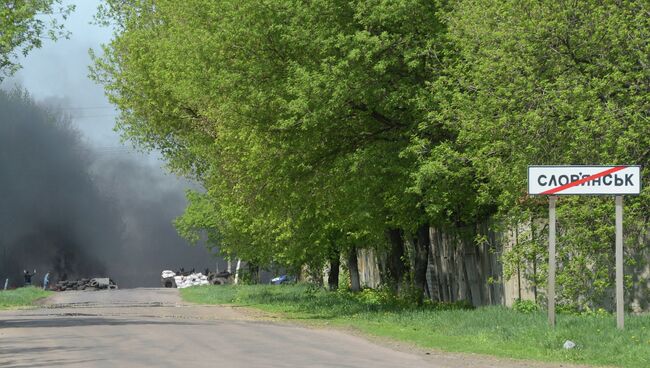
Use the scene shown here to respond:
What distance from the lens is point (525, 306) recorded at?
1088 inches

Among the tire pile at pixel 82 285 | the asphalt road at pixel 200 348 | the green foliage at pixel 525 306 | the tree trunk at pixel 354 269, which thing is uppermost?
the tree trunk at pixel 354 269

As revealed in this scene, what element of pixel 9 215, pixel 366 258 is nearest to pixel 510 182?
pixel 366 258

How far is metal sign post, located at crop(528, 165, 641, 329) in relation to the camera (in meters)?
20.6

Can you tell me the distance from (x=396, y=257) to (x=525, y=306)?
12162 millimetres

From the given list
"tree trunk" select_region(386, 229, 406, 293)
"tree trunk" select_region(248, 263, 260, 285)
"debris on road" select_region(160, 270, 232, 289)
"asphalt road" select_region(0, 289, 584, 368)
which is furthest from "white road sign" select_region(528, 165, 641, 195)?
"debris on road" select_region(160, 270, 232, 289)

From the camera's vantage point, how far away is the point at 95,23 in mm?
59344

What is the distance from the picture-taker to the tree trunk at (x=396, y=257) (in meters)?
39.4

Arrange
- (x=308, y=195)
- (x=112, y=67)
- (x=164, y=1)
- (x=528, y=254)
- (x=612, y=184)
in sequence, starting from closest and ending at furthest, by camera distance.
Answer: (x=612, y=184) → (x=528, y=254) → (x=308, y=195) → (x=164, y=1) → (x=112, y=67)

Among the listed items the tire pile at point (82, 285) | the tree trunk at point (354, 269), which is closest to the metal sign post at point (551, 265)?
the tree trunk at point (354, 269)

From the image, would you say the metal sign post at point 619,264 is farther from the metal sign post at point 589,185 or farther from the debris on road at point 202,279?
the debris on road at point 202,279

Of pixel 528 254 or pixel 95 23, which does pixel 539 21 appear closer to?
pixel 528 254

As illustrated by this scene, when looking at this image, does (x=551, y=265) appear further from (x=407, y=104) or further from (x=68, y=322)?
(x=68, y=322)

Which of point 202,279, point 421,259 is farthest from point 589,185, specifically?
point 202,279

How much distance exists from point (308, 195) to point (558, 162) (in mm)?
11055
